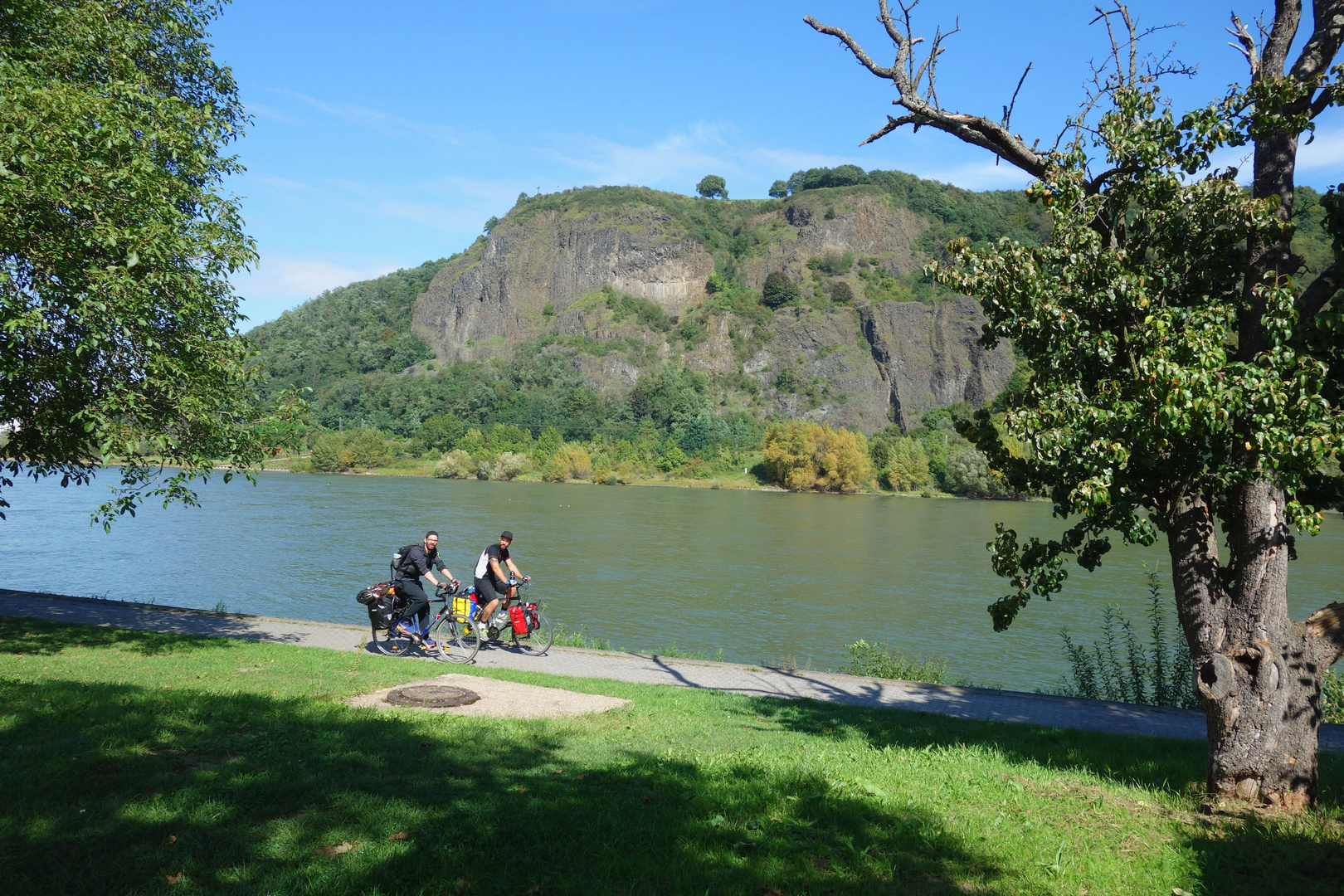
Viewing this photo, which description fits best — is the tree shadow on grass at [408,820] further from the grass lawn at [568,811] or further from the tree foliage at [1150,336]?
the tree foliage at [1150,336]

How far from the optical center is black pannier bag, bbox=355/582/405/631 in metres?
11.8

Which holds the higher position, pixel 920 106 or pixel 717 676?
pixel 920 106

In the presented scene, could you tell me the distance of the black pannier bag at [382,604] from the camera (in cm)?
1183

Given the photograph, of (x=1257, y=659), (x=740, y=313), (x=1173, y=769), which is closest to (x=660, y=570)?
(x=1173, y=769)

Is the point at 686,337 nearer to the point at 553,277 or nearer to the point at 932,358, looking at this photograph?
the point at 553,277

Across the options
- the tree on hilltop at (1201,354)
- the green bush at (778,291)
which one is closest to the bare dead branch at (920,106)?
the tree on hilltop at (1201,354)

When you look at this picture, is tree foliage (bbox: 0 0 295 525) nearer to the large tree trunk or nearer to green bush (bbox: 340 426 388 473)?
the large tree trunk

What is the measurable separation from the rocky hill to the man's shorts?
124681mm

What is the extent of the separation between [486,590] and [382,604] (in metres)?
1.39

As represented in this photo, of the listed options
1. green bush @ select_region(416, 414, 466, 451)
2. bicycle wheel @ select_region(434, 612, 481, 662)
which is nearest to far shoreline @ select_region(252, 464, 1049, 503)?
green bush @ select_region(416, 414, 466, 451)

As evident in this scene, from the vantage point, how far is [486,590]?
40.4 ft

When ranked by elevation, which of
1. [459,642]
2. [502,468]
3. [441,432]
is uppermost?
[441,432]


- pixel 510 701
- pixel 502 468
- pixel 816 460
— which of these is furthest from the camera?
pixel 502 468

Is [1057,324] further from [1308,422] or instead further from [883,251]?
[883,251]
